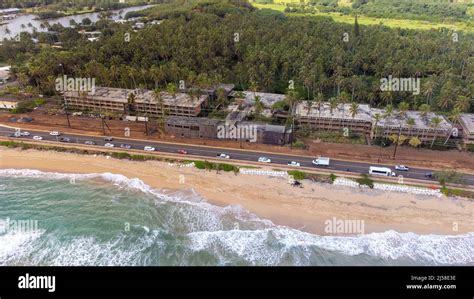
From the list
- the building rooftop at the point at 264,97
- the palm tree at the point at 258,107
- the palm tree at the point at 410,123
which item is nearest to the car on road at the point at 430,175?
the palm tree at the point at 410,123

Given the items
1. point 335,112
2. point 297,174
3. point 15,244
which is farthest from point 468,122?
point 15,244

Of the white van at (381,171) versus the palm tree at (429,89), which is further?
the palm tree at (429,89)

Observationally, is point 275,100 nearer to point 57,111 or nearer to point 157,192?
point 157,192

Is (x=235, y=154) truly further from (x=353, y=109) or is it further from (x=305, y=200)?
(x=353, y=109)

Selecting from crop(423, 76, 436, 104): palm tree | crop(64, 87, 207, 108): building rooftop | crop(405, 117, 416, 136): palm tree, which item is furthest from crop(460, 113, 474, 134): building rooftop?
crop(64, 87, 207, 108): building rooftop

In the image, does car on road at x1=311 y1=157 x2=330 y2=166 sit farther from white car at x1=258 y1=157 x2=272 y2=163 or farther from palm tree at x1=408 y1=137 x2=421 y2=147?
palm tree at x1=408 y1=137 x2=421 y2=147

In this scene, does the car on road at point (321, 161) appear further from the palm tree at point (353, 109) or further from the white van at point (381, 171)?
the palm tree at point (353, 109)

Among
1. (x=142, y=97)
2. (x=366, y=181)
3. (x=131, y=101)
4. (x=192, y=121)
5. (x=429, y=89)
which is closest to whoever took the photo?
(x=366, y=181)

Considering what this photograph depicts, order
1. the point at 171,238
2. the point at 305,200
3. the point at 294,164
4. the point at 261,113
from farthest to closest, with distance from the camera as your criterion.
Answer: the point at 261,113
the point at 294,164
the point at 305,200
the point at 171,238
